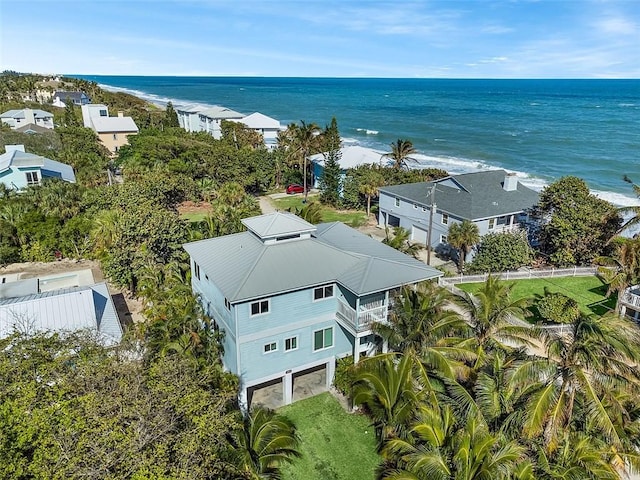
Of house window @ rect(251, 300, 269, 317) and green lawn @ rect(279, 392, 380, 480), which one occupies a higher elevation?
house window @ rect(251, 300, 269, 317)

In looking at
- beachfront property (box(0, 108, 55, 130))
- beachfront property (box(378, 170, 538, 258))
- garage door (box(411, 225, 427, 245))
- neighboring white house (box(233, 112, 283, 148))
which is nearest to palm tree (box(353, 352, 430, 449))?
beachfront property (box(378, 170, 538, 258))

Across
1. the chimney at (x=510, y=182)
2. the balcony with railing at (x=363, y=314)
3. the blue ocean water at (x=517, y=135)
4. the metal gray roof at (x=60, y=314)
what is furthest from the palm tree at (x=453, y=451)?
the blue ocean water at (x=517, y=135)

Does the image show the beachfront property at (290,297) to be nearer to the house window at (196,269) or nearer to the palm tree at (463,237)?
the house window at (196,269)

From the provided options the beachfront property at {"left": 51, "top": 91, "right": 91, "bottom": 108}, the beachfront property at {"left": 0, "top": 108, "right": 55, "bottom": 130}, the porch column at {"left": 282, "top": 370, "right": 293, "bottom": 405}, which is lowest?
the porch column at {"left": 282, "top": 370, "right": 293, "bottom": 405}

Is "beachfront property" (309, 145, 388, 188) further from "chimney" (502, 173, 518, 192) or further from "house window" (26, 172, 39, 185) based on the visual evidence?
"house window" (26, 172, 39, 185)

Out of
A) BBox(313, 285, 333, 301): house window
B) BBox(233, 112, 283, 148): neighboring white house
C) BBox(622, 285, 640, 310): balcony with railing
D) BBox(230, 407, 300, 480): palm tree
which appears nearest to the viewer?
BBox(230, 407, 300, 480): palm tree

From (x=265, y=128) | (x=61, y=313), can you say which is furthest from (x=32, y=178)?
(x=265, y=128)

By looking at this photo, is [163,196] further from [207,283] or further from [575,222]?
[575,222]
